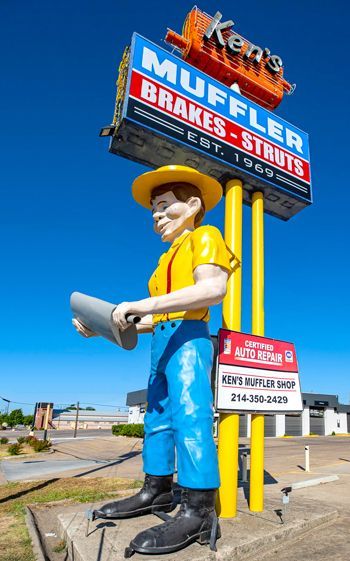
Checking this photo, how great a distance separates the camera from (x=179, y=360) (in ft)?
9.30

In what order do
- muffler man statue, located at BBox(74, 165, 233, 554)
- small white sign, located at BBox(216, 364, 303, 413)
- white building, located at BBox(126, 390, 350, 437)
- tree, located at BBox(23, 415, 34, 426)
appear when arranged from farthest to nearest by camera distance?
tree, located at BBox(23, 415, 34, 426)
white building, located at BBox(126, 390, 350, 437)
small white sign, located at BBox(216, 364, 303, 413)
muffler man statue, located at BBox(74, 165, 233, 554)

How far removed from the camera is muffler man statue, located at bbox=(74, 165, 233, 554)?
8.32 ft

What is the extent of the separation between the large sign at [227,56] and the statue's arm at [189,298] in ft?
10.9

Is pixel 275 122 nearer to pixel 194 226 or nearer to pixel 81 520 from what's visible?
pixel 194 226

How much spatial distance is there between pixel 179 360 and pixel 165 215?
4.11 ft

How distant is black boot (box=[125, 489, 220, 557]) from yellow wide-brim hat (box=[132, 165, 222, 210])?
92.1 inches

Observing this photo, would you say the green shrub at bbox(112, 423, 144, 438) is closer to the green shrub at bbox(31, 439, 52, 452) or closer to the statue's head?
the green shrub at bbox(31, 439, 52, 452)

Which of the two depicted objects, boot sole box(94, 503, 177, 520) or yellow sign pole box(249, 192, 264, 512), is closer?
boot sole box(94, 503, 177, 520)

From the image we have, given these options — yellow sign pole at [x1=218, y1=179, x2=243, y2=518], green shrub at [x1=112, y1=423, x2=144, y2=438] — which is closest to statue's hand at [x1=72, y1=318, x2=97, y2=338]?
yellow sign pole at [x1=218, y1=179, x2=243, y2=518]

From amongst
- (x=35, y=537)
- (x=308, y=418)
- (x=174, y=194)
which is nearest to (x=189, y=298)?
(x=174, y=194)

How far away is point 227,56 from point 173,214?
2946mm

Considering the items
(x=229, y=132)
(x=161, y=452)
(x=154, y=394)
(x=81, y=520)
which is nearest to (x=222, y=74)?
(x=229, y=132)

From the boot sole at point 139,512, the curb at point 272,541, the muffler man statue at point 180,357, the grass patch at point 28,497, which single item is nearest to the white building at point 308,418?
the grass patch at point 28,497

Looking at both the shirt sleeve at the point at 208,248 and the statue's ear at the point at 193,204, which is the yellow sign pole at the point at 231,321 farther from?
the shirt sleeve at the point at 208,248
